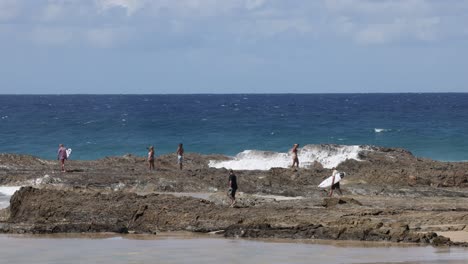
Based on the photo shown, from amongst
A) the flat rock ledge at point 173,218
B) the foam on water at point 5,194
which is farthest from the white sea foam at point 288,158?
the flat rock ledge at point 173,218

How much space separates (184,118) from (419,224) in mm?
78264

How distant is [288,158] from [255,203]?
20.1 m

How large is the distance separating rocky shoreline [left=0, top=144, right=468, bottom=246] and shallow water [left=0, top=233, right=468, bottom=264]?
0.94 meters

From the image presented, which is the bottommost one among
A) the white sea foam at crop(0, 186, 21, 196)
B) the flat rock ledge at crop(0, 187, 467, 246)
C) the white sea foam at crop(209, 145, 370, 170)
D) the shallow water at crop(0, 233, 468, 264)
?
the shallow water at crop(0, 233, 468, 264)

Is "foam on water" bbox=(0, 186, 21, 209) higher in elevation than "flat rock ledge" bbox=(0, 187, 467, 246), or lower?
lower

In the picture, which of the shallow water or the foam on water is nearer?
the shallow water

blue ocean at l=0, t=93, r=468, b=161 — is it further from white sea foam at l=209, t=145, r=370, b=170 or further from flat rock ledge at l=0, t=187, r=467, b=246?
flat rock ledge at l=0, t=187, r=467, b=246

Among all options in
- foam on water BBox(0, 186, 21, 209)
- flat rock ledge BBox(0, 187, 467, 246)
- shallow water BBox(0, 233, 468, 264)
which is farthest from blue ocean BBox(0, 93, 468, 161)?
shallow water BBox(0, 233, 468, 264)

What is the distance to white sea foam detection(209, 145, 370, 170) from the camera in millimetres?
47594

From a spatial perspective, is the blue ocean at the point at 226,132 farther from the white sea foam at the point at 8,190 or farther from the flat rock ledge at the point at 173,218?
the flat rock ledge at the point at 173,218

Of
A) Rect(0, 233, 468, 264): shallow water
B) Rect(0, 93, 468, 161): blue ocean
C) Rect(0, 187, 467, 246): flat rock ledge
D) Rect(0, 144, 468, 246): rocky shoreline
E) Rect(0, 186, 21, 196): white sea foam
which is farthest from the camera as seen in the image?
Rect(0, 93, 468, 161): blue ocean

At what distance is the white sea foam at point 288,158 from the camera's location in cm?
4759

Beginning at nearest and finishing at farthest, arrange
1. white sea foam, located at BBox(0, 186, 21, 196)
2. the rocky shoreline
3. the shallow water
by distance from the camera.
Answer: the shallow water
the rocky shoreline
white sea foam, located at BBox(0, 186, 21, 196)

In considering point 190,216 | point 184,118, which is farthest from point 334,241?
point 184,118
